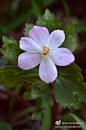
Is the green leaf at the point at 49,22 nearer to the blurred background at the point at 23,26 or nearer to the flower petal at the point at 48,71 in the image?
the flower petal at the point at 48,71

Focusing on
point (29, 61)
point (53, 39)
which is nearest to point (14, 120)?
point (29, 61)

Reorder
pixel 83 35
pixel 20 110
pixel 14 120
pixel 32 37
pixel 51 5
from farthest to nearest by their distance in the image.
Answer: pixel 51 5 < pixel 83 35 < pixel 20 110 < pixel 14 120 < pixel 32 37

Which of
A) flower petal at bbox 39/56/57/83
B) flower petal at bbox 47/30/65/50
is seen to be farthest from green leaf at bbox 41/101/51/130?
flower petal at bbox 47/30/65/50

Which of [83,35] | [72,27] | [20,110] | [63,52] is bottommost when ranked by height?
[20,110]

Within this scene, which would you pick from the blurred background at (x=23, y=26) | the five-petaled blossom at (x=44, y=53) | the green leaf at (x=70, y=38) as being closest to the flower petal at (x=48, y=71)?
the five-petaled blossom at (x=44, y=53)

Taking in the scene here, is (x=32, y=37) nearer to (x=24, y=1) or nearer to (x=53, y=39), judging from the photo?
(x=53, y=39)

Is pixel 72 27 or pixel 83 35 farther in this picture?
pixel 83 35

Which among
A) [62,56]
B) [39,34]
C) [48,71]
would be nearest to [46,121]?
[48,71]
